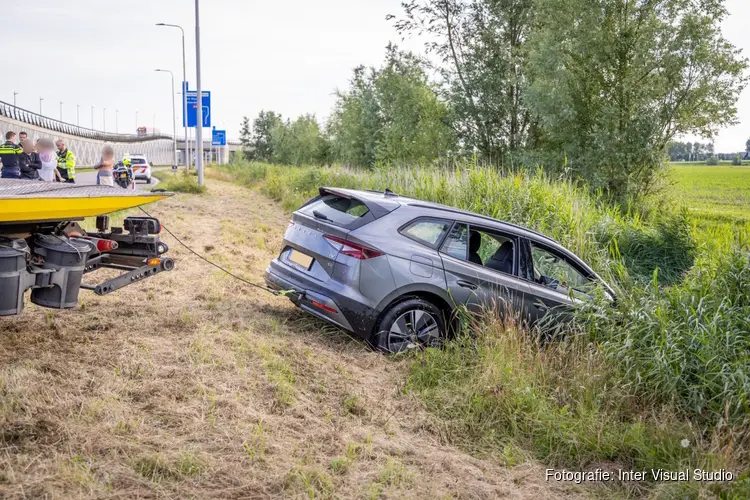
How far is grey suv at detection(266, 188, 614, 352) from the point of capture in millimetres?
6852

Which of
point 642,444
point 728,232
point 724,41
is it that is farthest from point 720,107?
point 642,444

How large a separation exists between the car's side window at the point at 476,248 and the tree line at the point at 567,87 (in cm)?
1651

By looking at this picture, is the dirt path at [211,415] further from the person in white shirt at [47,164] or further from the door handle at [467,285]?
the person in white shirt at [47,164]

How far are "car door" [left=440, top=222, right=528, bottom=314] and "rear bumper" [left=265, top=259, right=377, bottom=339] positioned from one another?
0.93 m

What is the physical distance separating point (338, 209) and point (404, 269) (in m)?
1.07

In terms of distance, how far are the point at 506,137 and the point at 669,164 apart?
26.9ft

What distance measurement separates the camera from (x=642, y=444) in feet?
16.3

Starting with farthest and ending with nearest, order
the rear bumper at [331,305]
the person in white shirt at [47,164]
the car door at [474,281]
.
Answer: the person in white shirt at [47,164] → the car door at [474,281] → the rear bumper at [331,305]

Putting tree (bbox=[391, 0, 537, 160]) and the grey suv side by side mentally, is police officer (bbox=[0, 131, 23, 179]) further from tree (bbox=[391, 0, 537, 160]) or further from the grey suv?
tree (bbox=[391, 0, 537, 160])

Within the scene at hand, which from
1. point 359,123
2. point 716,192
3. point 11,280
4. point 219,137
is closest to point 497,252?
point 11,280

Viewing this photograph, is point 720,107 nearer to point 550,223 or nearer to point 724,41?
point 724,41

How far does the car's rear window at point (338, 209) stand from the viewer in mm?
7207

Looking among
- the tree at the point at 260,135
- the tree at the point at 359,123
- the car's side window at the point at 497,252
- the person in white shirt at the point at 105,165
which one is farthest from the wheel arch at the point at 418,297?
the tree at the point at 260,135

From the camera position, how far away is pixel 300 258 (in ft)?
24.3
